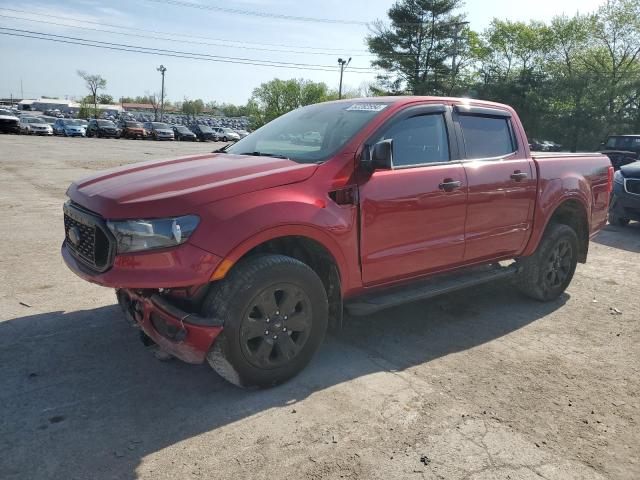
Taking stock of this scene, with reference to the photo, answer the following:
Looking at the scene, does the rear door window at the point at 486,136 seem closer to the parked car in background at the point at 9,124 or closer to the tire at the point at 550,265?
the tire at the point at 550,265

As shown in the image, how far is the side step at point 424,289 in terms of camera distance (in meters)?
3.68

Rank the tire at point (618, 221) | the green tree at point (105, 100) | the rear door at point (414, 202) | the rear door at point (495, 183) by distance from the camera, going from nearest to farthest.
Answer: the rear door at point (414, 202) < the rear door at point (495, 183) < the tire at point (618, 221) < the green tree at point (105, 100)

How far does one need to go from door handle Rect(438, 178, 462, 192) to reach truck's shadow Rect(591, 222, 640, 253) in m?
5.46

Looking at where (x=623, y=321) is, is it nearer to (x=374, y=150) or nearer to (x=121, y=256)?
(x=374, y=150)

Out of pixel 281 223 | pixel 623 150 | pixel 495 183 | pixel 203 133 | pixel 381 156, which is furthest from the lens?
pixel 203 133

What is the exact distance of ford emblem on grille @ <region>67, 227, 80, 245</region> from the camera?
10.7 feet

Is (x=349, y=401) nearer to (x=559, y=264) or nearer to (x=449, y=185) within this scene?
(x=449, y=185)

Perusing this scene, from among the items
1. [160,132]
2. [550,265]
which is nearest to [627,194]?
[550,265]

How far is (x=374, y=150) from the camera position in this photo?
3438 millimetres

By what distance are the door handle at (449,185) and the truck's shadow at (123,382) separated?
121 cm

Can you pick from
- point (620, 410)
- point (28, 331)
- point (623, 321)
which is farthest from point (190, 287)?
point (623, 321)

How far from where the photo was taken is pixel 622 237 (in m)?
9.09

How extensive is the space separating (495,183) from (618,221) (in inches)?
283

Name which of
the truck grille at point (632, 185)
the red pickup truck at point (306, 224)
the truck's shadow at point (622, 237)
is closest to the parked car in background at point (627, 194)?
the truck grille at point (632, 185)
